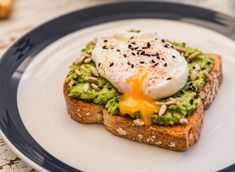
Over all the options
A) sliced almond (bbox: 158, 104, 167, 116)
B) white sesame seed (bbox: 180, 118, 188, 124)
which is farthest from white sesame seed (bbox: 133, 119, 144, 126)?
white sesame seed (bbox: 180, 118, 188, 124)

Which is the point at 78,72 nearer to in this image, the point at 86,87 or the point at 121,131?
the point at 86,87

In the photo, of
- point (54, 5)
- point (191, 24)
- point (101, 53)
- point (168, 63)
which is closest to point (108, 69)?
point (101, 53)

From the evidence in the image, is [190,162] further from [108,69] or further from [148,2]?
[148,2]

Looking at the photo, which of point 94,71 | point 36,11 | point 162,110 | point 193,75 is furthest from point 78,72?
point 36,11

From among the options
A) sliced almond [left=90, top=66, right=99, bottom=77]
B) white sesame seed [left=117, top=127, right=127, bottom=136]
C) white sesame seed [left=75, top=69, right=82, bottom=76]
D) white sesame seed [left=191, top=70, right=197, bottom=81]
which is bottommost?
white sesame seed [left=117, top=127, right=127, bottom=136]

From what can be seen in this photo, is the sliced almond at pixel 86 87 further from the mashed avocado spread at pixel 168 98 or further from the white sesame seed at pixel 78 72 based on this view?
the white sesame seed at pixel 78 72

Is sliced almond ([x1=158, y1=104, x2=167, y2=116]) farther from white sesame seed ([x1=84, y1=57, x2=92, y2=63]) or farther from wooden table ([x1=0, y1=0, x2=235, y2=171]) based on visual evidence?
wooden table ([x1=0, y1=0, x2=235, y2=171])
